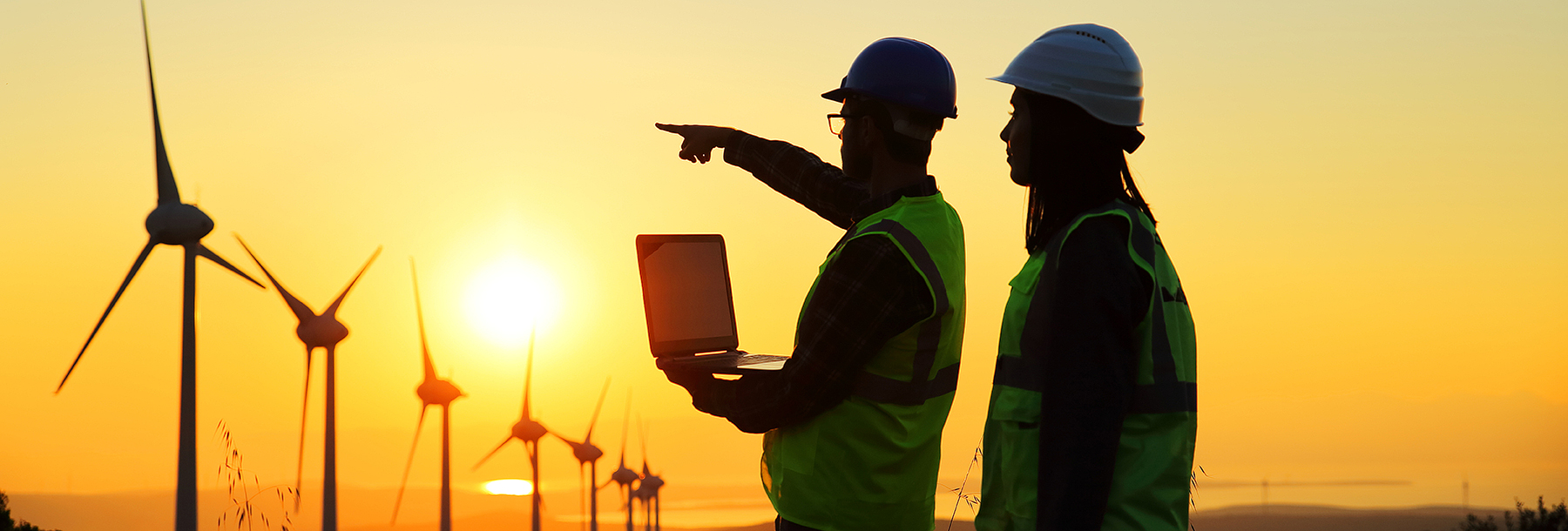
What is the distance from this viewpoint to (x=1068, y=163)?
4.41m

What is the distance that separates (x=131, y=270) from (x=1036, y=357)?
98.2 ft

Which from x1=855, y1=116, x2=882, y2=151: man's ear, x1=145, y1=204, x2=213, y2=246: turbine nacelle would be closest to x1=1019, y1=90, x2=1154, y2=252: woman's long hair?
x1=855, y1=116, x2=882, y2=151: man's ear

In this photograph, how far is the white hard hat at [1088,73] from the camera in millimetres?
4410

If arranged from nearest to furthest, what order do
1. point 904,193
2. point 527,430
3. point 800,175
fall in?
point 904,193 < point 800,175 < point 527,430

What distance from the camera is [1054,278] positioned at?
4.04 m

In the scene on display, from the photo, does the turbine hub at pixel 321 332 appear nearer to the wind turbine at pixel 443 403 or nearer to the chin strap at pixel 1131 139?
the wind turbine at pixel 443 403

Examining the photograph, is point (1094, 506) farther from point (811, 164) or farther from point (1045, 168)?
point (811, 164)

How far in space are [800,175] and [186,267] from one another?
27530 millimetres

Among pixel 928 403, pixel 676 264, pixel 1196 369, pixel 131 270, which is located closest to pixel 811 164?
pixel 676 264

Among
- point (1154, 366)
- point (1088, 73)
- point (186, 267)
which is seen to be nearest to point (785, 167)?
point (1088, 73)

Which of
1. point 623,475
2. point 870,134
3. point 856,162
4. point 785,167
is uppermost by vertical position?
point 785,167

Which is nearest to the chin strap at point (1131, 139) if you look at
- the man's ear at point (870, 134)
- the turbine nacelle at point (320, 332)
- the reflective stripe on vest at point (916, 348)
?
the reflective stripe on vest at point (916, 348)

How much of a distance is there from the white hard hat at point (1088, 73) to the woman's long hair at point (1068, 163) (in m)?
0.04

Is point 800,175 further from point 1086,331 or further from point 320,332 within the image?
point 320,332
